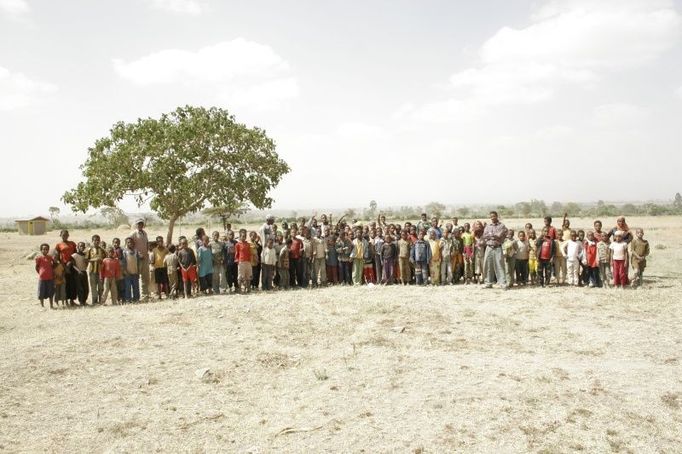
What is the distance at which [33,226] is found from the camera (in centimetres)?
4872

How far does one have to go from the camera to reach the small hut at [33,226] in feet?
160

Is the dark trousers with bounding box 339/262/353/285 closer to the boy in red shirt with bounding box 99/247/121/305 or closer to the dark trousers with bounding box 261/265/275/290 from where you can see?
the dark trousers with bounding box 261/265/275/290

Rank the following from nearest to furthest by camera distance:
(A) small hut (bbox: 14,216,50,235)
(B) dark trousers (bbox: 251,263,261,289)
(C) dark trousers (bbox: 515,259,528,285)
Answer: (C) dark trousers (bbox: 515,259,528,285), (B) dark trousers (bbox: 251,263,261,289), (A) small hut (bbox: 14,216,50,235)

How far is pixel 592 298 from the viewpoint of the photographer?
36.2 ft

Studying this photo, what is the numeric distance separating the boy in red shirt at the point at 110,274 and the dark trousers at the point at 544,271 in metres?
9.98

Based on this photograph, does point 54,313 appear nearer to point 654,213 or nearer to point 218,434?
point 218,434

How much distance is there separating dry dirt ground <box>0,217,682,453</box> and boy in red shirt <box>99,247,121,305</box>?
569 mm

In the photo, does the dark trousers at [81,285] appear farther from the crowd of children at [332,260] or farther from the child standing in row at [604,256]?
the child standing in row at [604,256]

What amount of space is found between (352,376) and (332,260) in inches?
274

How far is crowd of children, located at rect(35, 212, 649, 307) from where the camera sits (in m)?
11.9

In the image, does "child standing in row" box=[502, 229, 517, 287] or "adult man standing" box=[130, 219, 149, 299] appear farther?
"child standing in row" box=[502, 229, 517, 287]

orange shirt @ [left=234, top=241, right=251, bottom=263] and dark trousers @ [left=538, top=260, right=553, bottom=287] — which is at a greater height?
orange shirt @ [left=234, top=241, right=251, bottom=263]

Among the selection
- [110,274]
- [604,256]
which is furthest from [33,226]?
[604,256]

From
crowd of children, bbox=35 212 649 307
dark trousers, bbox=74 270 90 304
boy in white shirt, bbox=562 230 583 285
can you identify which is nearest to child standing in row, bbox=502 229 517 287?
crowd of children, bbox=35 212 649 307
